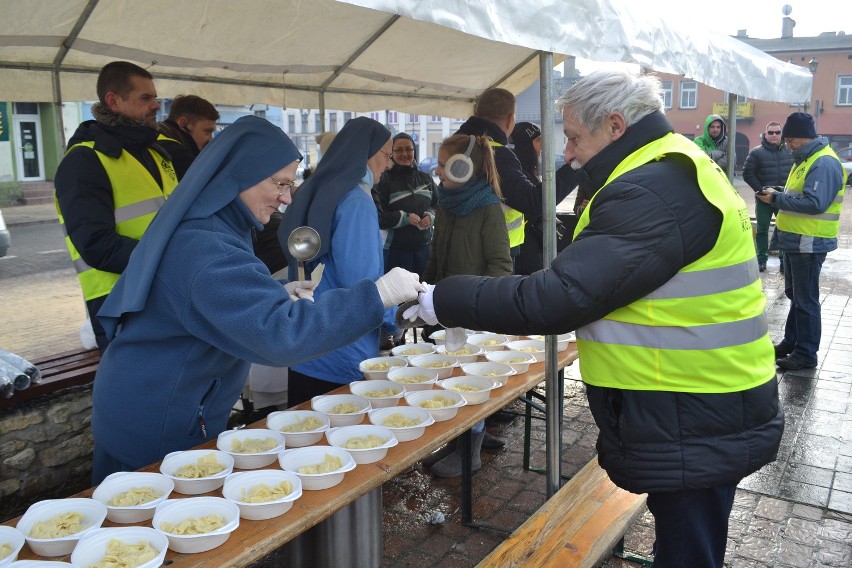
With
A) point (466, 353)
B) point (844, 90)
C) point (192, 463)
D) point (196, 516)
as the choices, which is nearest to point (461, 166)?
point (466, 353)

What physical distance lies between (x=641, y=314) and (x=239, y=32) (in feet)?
10.7

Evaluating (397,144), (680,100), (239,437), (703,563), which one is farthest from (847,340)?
(680,100)

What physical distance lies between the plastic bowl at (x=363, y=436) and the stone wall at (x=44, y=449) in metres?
2.07

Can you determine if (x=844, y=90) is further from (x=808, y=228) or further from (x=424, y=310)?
(x=424, y=310)

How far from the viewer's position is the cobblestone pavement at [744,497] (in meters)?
3.36

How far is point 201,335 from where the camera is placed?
200cm

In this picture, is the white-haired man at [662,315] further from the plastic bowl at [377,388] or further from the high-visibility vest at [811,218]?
the high-visibility vest at [811,218]

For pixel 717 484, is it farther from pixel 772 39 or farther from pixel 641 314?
pixel 772 39

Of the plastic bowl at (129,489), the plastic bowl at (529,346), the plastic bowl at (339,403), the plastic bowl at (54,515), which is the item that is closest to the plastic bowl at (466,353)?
the plastic bowl at (529,346)

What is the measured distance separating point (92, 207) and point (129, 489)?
6.17 feet

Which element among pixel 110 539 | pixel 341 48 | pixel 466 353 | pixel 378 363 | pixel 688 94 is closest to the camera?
pixel 110 539

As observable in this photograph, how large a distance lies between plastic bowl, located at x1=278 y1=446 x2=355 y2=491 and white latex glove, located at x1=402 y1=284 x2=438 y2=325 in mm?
476

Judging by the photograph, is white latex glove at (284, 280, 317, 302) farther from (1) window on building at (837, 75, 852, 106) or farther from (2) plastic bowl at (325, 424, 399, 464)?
(1) window on building at (837, 75, 852, 106)

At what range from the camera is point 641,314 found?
6.15 ft
